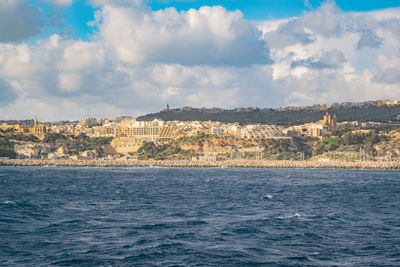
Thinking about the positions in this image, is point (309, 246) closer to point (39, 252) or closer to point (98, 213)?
point (39, 252)

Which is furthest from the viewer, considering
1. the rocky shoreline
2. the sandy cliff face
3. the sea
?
the sandy cliff face

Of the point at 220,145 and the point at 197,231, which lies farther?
the point at 220,145

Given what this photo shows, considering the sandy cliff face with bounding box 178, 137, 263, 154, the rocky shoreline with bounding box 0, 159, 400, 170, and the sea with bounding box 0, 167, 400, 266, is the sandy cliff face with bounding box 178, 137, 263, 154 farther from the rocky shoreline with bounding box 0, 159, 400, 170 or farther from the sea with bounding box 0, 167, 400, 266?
the sea with bounding box 0, 167, 400, 266

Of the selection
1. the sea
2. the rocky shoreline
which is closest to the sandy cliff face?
the rocky shoreline

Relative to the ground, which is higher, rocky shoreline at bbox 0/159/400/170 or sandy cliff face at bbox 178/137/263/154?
sandy cliff face at bbox 178/137/263/154

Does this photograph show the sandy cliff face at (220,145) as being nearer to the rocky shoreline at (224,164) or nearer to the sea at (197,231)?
the rocky shoreline at (224,164)

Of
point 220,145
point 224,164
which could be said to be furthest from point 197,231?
point 220,145

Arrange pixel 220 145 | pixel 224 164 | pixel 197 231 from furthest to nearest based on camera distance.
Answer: pixel 220 145 → pixel 224 164 → pixel 197 231

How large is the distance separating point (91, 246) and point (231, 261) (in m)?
7.15

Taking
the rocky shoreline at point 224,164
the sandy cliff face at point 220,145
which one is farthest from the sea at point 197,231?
the sandy cliff face at point 220,145

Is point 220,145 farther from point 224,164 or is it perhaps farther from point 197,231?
point 197,231

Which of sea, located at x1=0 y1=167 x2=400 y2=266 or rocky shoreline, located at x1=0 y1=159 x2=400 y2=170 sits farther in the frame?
rocky shoreline, located at x1=0 y1=159 x2=400 y2=170

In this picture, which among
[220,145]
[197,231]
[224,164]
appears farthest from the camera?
[220,145]

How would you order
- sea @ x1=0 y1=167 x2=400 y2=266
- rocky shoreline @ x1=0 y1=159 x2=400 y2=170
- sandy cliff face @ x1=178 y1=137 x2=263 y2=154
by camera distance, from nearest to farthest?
sea @ x1=0 y1=167 x2=400 y2=266, rocky shoreline @ x1=0 y1=159 x2=400 y2=170, sandy cliff face @ x1=178 y1=137 x2=263 y2=154
